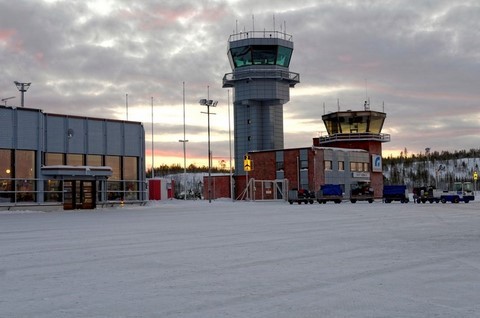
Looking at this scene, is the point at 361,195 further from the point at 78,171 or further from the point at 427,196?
the point at 78,171

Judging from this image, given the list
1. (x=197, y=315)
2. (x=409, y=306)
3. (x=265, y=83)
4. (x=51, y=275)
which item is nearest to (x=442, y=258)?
(x=409, y=306)

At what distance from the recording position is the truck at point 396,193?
64500 millimetres

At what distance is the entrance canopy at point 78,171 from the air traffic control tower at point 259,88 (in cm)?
4167

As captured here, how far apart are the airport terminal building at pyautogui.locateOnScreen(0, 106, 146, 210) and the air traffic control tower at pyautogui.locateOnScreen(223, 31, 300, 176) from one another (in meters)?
33.6

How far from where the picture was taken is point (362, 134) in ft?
317

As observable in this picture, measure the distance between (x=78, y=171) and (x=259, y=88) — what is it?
44558 mm

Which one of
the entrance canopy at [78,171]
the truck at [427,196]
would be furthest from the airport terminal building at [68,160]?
the truck at [427,196]

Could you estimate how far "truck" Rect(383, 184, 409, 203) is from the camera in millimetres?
64500

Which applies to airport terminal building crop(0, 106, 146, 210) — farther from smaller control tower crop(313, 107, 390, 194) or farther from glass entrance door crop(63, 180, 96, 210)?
smaller control tower crop(313, 107, 390, 194)

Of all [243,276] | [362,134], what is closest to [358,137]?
[362,134]

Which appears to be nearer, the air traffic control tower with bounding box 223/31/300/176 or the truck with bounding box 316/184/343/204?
the truck with bounding box 316/184/343/204

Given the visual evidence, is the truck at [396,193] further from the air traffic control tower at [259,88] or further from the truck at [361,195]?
the air traffic control tower at [259,88]

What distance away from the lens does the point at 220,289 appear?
979cm

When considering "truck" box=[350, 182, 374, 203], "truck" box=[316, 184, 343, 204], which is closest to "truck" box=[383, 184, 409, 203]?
"truck" box=[350, 182, 374, 203]
